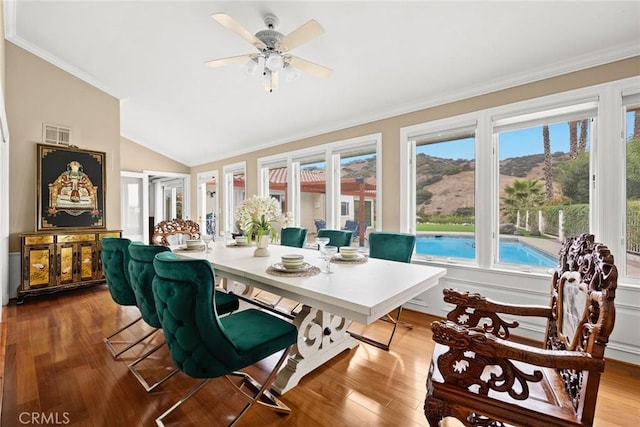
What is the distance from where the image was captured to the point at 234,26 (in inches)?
77.1

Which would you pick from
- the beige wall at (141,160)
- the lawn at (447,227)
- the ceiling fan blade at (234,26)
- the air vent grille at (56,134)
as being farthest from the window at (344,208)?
the beige wall at (141,160)

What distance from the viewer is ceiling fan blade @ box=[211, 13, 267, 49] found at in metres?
1.84

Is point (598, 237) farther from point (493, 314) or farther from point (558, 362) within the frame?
point (558, 362)

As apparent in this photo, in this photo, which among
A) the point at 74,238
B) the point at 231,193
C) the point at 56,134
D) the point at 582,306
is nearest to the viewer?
the point at 582,306

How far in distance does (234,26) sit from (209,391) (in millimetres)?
2512

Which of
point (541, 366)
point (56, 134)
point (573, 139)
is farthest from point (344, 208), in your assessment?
point (56, 134)

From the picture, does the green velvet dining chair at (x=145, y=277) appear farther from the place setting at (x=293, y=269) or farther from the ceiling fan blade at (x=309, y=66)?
the ceiling fan blade at (x=309, y=66)

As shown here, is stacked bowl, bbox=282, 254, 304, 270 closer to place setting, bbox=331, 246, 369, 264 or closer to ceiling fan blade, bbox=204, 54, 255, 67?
place setting, bbox=331, 246, 369, 264

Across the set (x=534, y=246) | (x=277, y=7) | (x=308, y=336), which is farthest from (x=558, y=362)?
(x=277, y=7)

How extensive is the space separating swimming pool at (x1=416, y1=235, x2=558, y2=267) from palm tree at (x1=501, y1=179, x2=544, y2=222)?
0.29 m

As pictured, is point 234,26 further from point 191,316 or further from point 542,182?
point 542,182

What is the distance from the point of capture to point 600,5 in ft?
6.22

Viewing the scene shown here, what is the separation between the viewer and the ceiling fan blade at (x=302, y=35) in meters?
1.85

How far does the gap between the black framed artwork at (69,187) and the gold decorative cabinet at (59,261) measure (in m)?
0.28
